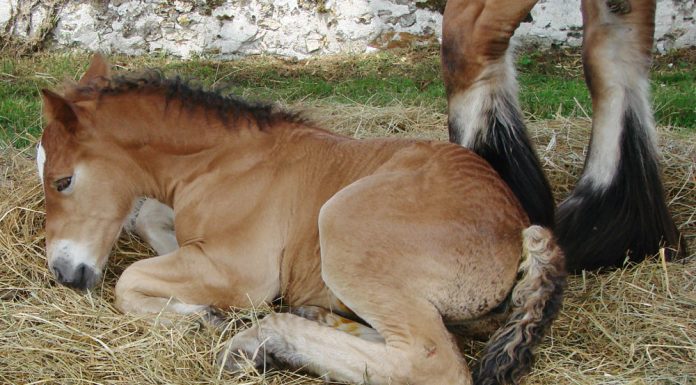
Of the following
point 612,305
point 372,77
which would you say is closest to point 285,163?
point 612,305

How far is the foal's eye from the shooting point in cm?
313

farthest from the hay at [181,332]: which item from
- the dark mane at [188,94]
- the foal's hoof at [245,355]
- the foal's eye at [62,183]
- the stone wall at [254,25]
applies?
the stone wall at [254,25]

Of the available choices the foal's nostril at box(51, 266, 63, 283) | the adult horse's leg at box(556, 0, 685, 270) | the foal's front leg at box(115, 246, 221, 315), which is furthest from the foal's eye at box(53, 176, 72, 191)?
the adult horse's leg at box(556, 0, 685, 270)

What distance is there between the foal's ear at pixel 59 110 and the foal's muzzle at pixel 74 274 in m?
0.52

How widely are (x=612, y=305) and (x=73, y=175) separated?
216cm

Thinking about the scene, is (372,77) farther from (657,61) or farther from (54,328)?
(54,328)

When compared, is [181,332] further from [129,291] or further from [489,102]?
[489,102]

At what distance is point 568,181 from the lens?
165 inches

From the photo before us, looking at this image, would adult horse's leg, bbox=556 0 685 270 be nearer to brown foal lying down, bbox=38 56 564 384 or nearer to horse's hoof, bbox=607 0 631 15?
horse's hoof, bbox=607 0 631 15

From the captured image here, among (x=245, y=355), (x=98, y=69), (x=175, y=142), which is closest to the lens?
(x=245, y=355)

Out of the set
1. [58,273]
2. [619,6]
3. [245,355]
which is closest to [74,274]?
[58,273]

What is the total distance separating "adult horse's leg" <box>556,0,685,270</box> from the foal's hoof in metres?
1.42

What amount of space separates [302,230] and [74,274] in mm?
901

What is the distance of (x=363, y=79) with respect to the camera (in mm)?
7191
